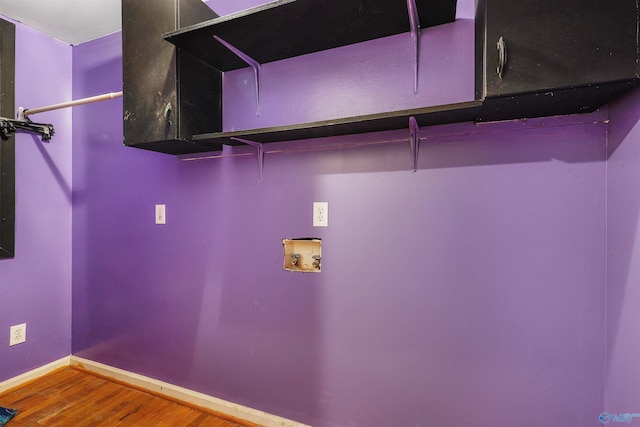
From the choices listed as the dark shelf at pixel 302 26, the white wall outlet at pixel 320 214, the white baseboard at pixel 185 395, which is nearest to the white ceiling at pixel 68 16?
the dark shelf at pixel 302 26

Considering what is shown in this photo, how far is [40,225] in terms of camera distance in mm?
2221

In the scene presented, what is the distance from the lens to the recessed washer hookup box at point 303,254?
159cm

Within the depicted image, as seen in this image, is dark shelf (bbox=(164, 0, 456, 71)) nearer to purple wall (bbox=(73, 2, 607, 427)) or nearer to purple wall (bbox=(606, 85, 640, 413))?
purple wall (bbox=(73, 2, 607, 427))

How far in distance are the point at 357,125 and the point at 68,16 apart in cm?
214

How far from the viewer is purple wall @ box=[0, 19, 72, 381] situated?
6.88 feet

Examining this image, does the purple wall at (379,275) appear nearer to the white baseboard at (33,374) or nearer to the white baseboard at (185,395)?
the white baseboard at (185,395)

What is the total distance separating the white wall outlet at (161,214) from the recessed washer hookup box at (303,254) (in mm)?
887

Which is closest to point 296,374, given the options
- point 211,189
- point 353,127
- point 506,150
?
point 211,189

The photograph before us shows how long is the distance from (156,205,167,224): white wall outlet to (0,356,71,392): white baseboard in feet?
4.71

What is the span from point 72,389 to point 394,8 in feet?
9.65

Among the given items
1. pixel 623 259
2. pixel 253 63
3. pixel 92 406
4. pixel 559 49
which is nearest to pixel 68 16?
pixel 253 63

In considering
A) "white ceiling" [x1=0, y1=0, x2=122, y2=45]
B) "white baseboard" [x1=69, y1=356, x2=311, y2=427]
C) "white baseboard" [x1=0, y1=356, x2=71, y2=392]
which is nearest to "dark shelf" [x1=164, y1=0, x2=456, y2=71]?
"white ceiling" [x1=0, y1=0, x2=122, y2=45]

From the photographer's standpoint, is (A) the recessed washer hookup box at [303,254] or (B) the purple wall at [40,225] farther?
(B) the purple wall at [40,225]

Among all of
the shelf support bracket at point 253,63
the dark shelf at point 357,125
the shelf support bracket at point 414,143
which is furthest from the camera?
the shelf support bracket at point 253,63
